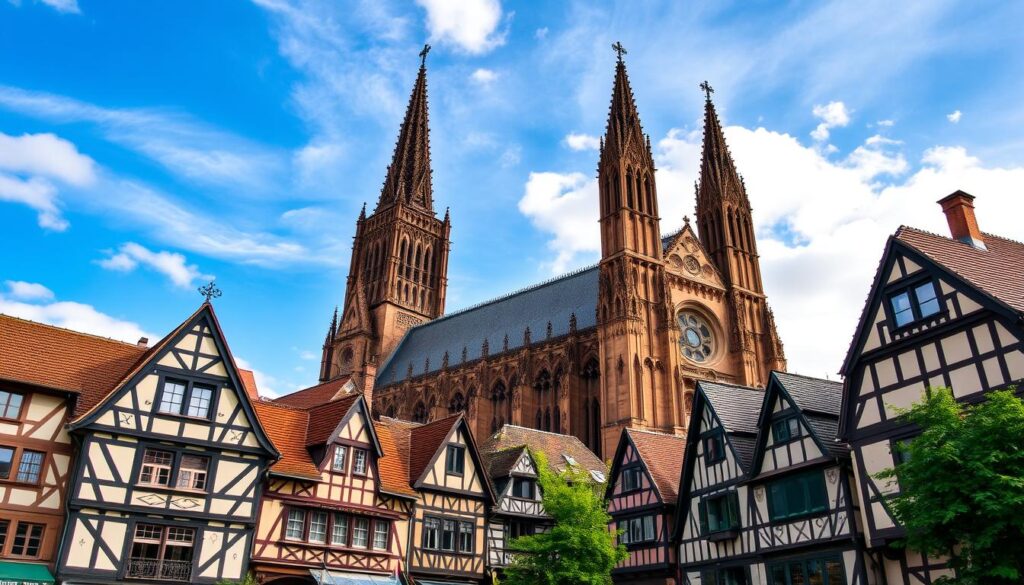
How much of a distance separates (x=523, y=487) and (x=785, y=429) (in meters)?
13.9

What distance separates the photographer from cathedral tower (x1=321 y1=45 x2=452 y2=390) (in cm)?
9200

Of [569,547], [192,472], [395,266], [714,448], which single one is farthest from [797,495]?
[395,266]

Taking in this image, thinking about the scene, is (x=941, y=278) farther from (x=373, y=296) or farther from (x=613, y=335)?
(x=373, y=296)

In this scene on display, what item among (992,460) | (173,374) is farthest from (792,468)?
(173,374)

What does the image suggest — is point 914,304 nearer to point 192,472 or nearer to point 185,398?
point 192,472

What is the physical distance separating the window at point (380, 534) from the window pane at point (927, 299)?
1982cm

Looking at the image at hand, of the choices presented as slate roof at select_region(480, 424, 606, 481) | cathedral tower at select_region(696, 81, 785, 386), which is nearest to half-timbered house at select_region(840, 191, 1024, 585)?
slate roof at select_region(480, 424, 606, 481)

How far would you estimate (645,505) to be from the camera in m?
32.4

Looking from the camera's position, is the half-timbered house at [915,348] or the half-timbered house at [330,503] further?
the half-timbered house at [330,503]

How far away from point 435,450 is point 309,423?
532 cm

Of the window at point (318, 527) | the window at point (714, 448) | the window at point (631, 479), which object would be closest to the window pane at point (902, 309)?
the window at point (714, 448)

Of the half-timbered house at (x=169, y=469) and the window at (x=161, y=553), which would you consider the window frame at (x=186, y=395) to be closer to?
the half-timbered house at (x=169, y=469)

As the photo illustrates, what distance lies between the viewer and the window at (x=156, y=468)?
25500 millimetres

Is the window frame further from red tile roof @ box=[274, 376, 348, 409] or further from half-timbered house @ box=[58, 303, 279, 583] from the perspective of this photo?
red tile roof @ box=[274, 376, 348, 409]
